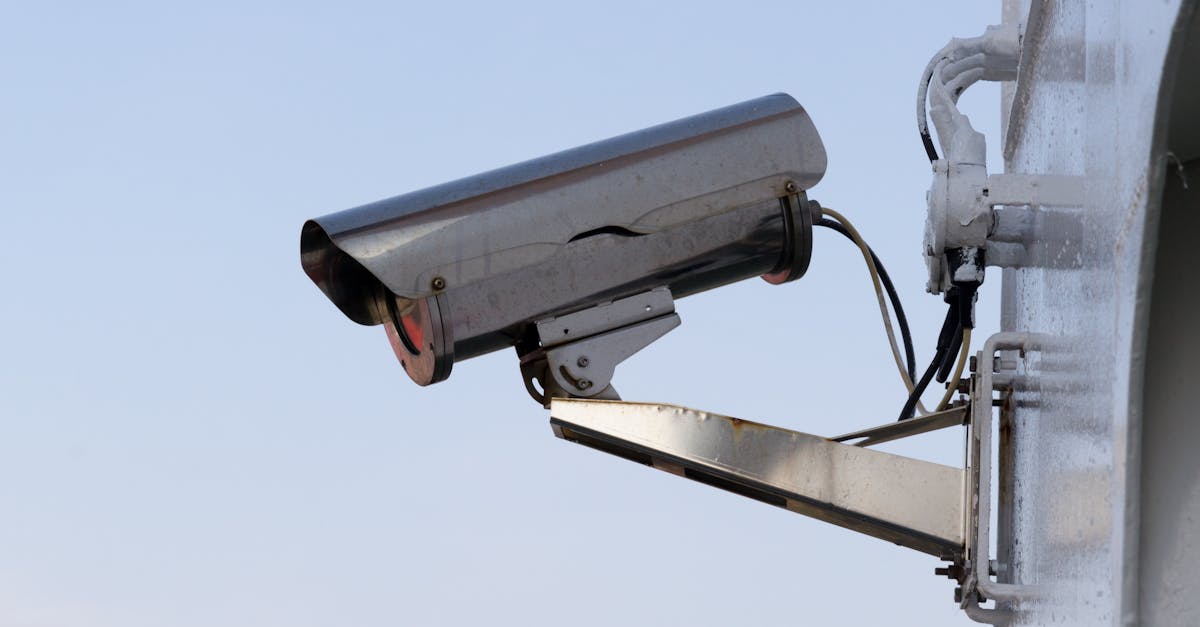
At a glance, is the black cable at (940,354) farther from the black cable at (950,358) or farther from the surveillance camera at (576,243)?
the surveillance camera at (576,243)

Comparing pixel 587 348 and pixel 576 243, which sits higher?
pixel 576 243

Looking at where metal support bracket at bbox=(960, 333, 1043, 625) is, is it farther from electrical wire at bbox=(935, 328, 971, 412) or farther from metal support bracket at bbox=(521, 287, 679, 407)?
metal support bracket at bbox=(521, 287, 679, 407)

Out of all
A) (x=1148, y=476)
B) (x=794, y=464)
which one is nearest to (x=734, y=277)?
(x=794, y=464)

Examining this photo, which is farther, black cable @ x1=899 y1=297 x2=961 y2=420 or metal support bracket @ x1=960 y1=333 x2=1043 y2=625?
black cable @ x1=899 y1=297 x2=961 y2=420

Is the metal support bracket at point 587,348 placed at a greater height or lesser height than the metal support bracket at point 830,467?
greater

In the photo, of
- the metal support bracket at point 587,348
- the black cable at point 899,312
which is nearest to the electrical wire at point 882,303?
the black cable at point 899,312

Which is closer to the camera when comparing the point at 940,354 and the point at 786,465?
the point at 786,465

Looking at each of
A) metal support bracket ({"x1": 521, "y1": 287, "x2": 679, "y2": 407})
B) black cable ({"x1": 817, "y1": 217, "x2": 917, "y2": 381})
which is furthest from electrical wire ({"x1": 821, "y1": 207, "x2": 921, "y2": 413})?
metal support bracket ({"x1": 521, "y1": 287, "x2": 679, "y2": 407})

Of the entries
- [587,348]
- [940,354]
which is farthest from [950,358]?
[587,348]

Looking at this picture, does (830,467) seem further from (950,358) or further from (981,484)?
(950,358)

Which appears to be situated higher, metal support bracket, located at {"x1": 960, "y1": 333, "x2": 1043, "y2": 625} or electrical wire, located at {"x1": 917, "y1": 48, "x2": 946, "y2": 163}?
electrical wire, located at {"x1": 917, "y1": 48, "x2": 946, "y2": 163}

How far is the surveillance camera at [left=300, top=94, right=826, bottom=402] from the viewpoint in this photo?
304cm

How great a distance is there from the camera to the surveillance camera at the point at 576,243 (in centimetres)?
304

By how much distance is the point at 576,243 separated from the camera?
10.3 ft
